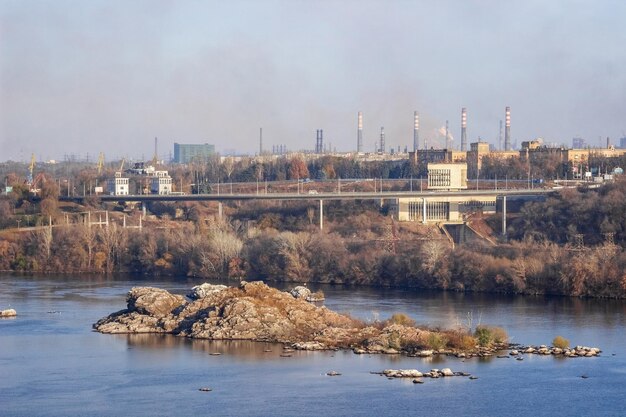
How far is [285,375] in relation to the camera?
1666 centimetres

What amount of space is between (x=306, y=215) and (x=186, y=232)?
5112 mm

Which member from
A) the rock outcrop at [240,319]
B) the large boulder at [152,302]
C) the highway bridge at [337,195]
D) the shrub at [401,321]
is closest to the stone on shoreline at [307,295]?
the rock outcrop at [240,319]

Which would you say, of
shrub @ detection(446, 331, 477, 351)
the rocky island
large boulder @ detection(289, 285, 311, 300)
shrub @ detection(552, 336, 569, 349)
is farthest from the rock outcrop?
large boulder @ detection(289, 285, 311, 300)

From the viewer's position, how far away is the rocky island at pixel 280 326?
18531mm

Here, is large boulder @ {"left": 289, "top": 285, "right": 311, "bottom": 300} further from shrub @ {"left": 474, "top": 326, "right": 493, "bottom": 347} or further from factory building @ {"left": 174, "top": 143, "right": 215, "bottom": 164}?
factory building @ {"left": 174, "top": 143, "right": 215, "bottom": 164}

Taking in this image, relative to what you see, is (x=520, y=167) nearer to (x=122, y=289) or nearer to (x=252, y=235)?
(x=252, y=235)

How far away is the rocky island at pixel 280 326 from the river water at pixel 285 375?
39 cm

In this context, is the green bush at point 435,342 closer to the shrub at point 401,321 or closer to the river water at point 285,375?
the river water at point 285,375

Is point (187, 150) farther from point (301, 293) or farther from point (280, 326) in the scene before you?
point (280, 326)

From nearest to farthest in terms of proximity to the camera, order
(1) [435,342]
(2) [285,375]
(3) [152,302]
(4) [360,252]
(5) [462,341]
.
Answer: (2) [285,375] < (1) [435,342] < (5) [462,341] < (3) [152,302] < (4) [360,252]

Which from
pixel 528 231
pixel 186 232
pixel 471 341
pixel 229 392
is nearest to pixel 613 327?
pixel 471 341

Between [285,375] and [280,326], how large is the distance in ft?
9.87

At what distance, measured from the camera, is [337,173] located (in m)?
52.9

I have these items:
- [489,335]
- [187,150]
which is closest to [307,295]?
[489,335]
